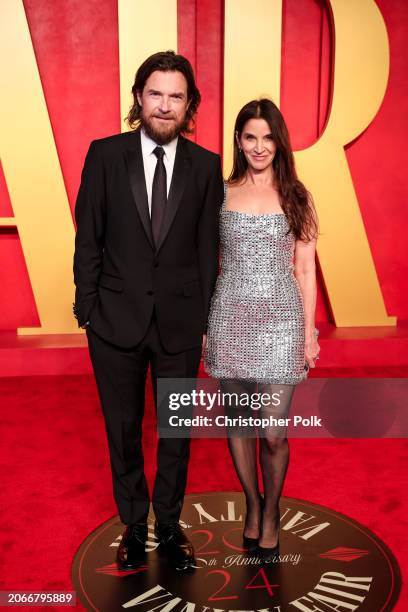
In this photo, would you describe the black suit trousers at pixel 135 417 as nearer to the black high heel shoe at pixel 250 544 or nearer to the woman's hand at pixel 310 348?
the black high heel shoe at pixel 250 544

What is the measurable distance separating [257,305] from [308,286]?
0.26 metres

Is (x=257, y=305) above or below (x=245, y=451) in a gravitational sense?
above

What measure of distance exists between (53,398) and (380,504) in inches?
91.4

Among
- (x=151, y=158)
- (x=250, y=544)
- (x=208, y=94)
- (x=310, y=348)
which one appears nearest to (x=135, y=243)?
(x=151, y=158)

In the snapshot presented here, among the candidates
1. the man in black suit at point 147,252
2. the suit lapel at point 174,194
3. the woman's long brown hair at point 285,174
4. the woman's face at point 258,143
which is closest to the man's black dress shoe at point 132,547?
the man in black suit at point 147,252

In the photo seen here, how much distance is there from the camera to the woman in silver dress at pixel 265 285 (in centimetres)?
238

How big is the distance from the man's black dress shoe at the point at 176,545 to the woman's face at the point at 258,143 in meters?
1.42

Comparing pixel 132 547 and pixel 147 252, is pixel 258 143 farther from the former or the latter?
pixel 132 547

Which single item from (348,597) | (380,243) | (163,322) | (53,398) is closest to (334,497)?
(348,597)

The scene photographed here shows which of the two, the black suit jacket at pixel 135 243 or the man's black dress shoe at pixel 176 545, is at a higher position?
the black suit jacket at pixel 135 243

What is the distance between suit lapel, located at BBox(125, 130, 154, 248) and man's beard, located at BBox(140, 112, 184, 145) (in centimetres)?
10

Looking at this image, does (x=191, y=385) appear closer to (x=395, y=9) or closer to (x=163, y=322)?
(x=163, y=322)

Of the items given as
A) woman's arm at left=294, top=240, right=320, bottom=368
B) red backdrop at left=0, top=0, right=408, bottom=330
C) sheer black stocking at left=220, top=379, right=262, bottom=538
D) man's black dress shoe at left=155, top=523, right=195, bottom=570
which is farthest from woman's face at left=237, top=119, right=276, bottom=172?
red backdrop at left=0, top=0, right=408, bottom=330

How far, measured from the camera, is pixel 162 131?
2297 mm
